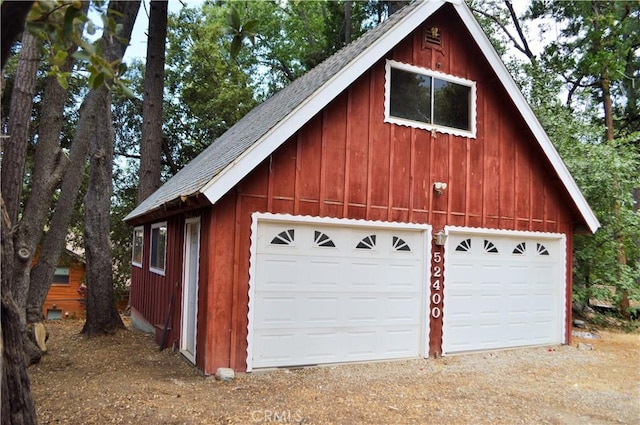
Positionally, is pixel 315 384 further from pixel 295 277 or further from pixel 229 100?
pixel 229 100

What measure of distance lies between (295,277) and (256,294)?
2.06 feet

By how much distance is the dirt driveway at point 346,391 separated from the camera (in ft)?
16.5

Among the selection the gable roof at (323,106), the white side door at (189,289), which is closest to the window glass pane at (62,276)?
the gable roof at (323,106)

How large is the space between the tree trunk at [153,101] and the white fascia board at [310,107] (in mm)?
8203

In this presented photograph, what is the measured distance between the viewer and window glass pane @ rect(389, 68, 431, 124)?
7.86 meters

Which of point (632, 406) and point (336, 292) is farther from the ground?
point (336, 292)

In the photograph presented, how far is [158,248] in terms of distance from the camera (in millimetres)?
10398

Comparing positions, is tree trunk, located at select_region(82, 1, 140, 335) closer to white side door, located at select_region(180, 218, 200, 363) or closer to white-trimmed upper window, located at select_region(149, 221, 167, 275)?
white-trimmed upper window, located at select_region(149, 221, 167, 275)

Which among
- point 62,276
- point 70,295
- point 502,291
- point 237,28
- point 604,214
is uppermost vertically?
point 237,28

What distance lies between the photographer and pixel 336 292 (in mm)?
7305

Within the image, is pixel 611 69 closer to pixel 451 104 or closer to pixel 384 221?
pixel 451 104

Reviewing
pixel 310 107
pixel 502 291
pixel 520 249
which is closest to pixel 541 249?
pixel 520 249

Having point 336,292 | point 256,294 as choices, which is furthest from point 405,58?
point 256,294

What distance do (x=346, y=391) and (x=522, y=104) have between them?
5767mm
